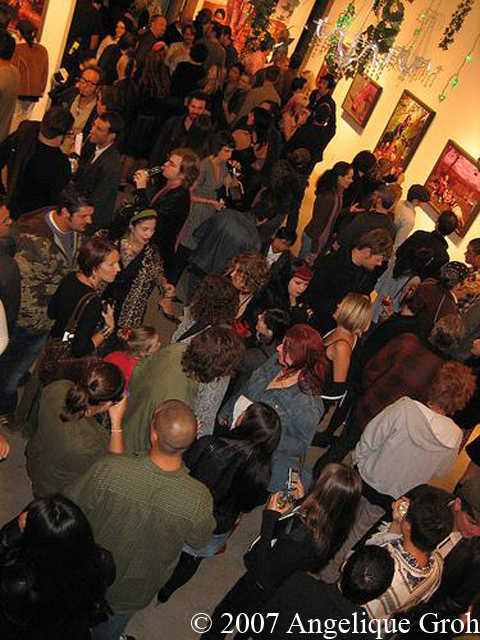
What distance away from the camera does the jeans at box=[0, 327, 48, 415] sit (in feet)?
12.5

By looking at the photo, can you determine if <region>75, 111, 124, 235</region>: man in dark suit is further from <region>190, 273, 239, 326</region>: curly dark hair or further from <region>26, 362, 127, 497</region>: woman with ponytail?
<region>26, 362, 127, 497</region>: woman with ponytail

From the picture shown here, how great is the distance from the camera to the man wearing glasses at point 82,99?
6.01 metres

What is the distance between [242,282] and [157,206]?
3.57 ft

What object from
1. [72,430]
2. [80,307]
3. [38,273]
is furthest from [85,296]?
[72,430]

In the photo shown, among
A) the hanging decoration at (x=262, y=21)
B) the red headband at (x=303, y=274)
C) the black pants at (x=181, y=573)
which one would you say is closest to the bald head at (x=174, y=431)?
the black pants at (x=181, y=573)

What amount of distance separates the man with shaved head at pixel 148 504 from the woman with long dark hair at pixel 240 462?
296mm

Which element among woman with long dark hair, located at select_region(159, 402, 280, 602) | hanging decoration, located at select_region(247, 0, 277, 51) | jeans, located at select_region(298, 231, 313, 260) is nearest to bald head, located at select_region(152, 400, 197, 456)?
woman with long dark hair, located at select_region(159, 402, 280, 602)

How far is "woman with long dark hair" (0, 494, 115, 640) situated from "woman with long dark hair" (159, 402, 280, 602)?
79cm

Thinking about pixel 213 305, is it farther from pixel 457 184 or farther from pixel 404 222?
pixel 457 184

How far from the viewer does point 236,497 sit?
2963mm

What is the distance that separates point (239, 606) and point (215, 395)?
3.60 feet

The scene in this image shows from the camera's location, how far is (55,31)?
713 centimetres

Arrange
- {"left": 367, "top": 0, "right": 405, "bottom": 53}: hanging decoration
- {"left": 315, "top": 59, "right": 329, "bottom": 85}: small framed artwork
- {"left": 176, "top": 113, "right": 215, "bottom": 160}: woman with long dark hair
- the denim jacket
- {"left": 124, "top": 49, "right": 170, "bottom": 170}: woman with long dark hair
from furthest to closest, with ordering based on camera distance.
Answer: {"left": 315, "top": 59, "right": 329, "bottom": 85}: small framed artwork < {"left": 367, "top": 0, "right": 405, "bottom": 53}: hanging decoration < {"left": 124, "top": 49, "right": 170, "bottom": 170}: woman with long dark hair < {"left": 176, "top": 113, "right": 215, "bottom": 160}: woman with long dark hair < the denim jacket

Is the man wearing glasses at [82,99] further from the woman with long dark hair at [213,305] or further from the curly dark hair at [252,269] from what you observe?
the woman with long dark hair at [213,305]
